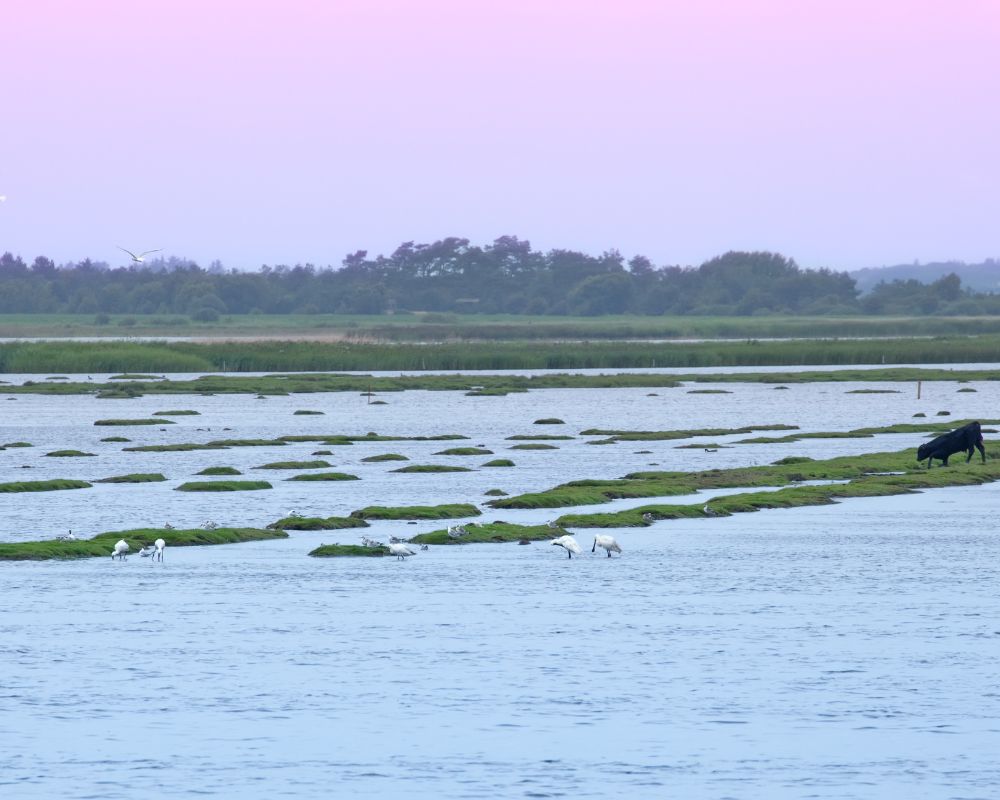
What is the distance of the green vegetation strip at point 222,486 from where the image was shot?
41875mm

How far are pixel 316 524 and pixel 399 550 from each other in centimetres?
495

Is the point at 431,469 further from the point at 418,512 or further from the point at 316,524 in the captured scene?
the point at 316,524

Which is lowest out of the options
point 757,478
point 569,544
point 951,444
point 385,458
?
point 385,458

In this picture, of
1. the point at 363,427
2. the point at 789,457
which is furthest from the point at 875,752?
the point at 363,427

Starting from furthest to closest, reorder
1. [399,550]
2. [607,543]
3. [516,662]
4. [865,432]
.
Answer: [865,432] → [607,543] → [399,550] → [516,662]

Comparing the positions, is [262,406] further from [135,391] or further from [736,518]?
[736,518]

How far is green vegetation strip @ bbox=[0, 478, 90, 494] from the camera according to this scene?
41.5m

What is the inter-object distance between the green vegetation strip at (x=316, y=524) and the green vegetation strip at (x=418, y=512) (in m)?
0.97

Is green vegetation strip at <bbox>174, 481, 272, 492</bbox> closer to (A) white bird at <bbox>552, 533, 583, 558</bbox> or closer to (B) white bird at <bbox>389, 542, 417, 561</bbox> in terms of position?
(B) white bird at <bbox>389, 542, 417, 561</bbox>

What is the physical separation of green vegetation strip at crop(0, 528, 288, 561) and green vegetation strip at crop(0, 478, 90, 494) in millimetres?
10095

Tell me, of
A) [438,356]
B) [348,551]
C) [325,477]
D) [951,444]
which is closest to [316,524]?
[348,551]

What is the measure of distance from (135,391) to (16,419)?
18.9 meters

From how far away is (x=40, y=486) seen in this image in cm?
4178

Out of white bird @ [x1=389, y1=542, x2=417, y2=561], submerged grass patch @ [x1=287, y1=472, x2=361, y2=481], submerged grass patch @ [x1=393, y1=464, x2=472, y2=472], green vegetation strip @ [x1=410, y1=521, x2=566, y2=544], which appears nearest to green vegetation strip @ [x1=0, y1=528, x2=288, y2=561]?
green vegetation strip @ [x1=410, y1=521, x2=566, y2=544]
